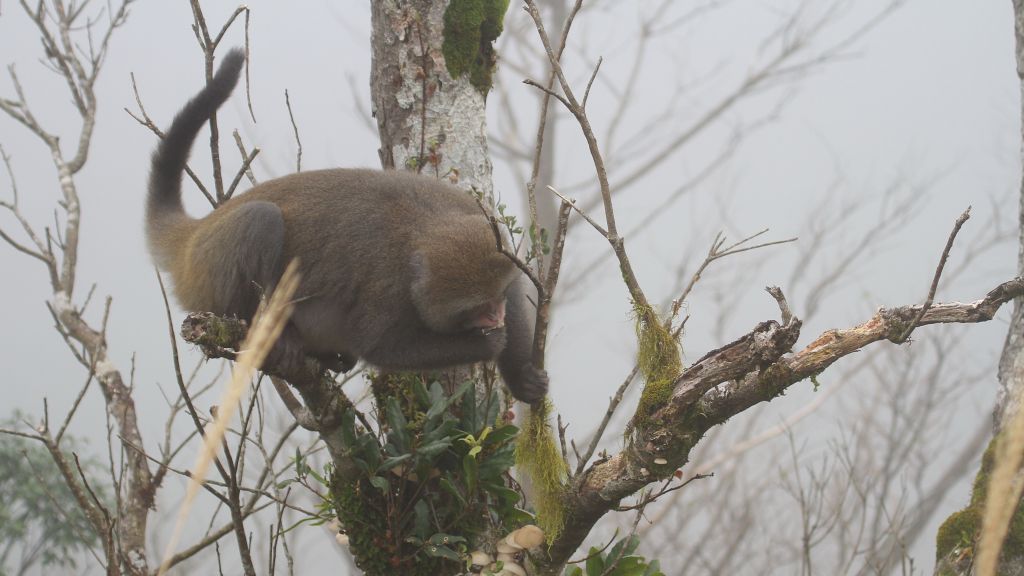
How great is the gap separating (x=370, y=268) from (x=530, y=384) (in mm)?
928

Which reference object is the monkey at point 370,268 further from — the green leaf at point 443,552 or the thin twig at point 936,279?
the thin twig at point 936,279

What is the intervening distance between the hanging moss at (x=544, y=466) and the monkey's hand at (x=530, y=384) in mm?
57

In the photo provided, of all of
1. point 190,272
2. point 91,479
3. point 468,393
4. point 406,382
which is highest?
point 91,479

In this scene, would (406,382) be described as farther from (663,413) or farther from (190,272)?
(663,413)

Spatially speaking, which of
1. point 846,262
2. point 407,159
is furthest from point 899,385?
point 407,159

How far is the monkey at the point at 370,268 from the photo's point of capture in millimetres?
3697

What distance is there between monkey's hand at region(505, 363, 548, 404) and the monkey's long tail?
80.5 inches

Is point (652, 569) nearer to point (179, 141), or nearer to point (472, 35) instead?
point (472, 35)

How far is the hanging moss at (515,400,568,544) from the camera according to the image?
3301 millimetres

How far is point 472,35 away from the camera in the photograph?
4.43m

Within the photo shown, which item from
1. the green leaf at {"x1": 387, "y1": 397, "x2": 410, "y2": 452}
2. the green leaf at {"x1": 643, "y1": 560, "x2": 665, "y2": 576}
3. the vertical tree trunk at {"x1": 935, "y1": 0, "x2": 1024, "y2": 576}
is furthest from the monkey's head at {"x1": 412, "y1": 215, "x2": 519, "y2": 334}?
the vertical tree trunk at {"x1": 935, "y1": 0, "x2": 1024, "y2": 576}

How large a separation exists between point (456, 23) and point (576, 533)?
2.63 metres

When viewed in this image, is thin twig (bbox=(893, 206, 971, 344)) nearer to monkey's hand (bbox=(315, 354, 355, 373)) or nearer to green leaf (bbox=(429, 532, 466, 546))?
green leaf (bbox=(429, 532, 466, 546))

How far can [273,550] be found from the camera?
3146 millimetres
